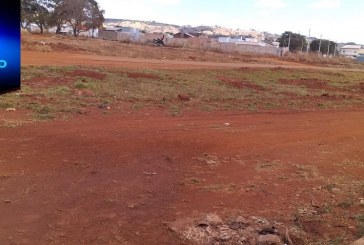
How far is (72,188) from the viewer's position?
543 cm

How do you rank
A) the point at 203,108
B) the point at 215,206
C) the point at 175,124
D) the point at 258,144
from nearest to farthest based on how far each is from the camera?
the point at 215,206, the point at 258,144, the point at 175,124, the point at 203,108

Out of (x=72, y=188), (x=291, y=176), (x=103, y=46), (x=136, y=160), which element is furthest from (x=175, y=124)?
(x=103, y=46)

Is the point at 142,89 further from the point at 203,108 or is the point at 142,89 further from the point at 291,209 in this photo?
the point at 291,209

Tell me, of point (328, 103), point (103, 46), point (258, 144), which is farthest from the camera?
point (103, 46)

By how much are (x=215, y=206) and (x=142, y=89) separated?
360 inches

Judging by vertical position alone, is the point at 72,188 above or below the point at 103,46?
below

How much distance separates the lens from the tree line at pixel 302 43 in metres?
74.7
